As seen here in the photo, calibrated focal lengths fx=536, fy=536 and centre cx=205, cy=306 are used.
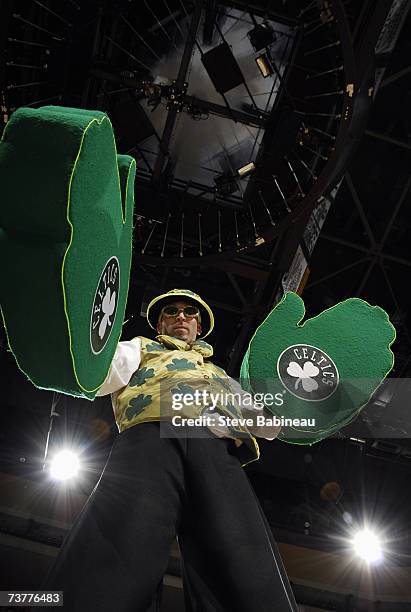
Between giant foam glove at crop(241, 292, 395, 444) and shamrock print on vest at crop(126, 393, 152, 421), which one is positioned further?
giant foam glove at crop(241, 292, 395, 444)

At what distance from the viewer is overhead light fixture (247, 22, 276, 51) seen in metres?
4.93

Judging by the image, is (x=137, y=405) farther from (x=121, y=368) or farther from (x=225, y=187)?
(x=225, y=187)

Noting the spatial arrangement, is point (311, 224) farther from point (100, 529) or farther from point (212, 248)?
point (100, 529)

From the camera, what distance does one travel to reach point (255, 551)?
4.86 ft

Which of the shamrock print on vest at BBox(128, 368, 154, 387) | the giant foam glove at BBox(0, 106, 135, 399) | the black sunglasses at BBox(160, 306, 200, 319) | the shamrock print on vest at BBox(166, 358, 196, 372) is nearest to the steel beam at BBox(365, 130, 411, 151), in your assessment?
the black sunglasses at BBox(160, 306, 200, 319)

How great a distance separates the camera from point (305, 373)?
78.8 inches

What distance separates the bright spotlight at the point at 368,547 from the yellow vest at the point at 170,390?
487 centimetres

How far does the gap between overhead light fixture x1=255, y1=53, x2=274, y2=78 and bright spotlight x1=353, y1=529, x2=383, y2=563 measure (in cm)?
503

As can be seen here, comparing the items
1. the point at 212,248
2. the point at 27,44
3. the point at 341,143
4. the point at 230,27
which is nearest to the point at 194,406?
the point at 341,143

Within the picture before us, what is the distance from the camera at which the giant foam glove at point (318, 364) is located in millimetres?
1957

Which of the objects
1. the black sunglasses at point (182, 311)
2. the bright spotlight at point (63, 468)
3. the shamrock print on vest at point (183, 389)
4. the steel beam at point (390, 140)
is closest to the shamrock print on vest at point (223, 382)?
the shamrock print on vest at point (183, 389)

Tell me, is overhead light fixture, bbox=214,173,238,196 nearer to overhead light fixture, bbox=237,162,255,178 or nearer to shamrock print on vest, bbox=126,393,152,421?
overhead light fixture, bbox=237,162,255,178

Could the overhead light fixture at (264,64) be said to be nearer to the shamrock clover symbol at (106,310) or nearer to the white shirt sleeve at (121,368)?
the white shirt sleeve at (121,368)

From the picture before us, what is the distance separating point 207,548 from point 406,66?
16.8ft
